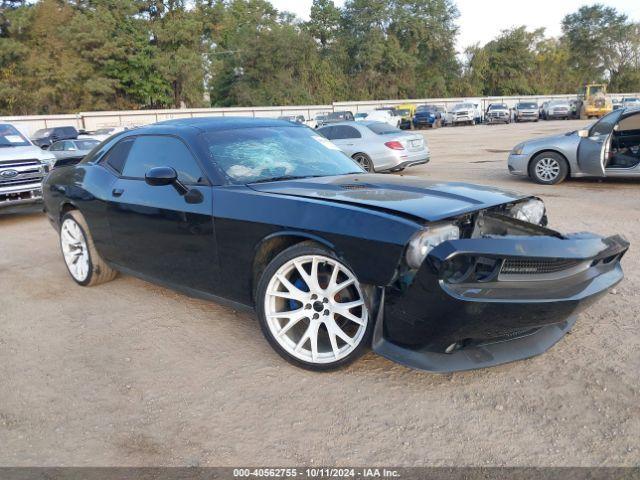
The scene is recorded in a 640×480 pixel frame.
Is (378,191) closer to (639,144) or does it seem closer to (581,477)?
(581,477)

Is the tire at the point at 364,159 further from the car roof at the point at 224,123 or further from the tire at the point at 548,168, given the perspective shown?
the car roof at the point at 224,123

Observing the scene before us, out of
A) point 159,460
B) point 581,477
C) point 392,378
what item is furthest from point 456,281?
point 159,460

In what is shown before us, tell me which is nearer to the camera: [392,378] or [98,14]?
[392,378]

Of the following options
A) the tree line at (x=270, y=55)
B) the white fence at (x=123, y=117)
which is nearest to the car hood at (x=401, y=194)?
the white fence at (x=123, y=117)

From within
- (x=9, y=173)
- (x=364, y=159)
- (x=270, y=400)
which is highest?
(x=9, y=173)

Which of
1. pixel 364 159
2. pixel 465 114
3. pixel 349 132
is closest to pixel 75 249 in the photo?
pixel 364 159

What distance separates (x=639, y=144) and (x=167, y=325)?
9.37m

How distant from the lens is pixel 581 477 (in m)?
2.29

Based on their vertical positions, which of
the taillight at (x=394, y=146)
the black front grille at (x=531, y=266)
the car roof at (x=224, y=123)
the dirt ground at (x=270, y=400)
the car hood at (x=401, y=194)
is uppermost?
the car roof at (x=224, y=123)

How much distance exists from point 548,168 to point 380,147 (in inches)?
148

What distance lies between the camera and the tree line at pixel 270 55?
164ft

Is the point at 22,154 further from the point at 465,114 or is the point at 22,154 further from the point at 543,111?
the point at 543,111

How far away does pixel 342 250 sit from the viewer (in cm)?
301

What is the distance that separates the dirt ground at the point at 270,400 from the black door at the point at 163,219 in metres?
0.42
